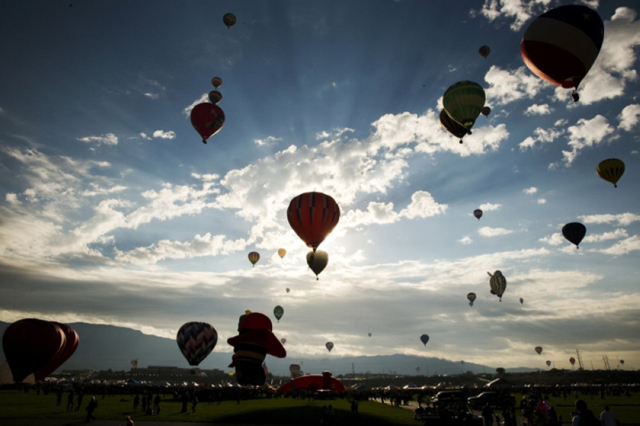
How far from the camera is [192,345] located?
42.9 metres

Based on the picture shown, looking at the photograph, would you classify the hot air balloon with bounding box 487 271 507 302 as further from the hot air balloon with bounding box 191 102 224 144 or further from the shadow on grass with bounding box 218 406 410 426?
the hot air balloon with bounding box 191 102 224 144

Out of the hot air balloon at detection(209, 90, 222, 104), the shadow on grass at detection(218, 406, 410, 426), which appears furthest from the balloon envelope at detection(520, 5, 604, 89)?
the hot air balloon at detection(209, 90, 222, 104)

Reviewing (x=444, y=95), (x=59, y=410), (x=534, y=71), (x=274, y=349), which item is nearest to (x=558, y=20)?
(x=534, y=71)

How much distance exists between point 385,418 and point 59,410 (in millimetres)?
23254

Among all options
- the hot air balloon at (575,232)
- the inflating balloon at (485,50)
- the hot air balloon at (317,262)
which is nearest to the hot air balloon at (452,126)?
the inflating balloon at (485,50)

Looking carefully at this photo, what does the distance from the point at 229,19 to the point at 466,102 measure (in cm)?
2428

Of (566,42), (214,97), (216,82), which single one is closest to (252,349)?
(214,97)

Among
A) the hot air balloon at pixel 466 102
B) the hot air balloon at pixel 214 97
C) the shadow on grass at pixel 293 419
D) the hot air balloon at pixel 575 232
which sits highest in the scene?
the hot air balloon at pixel 214 97

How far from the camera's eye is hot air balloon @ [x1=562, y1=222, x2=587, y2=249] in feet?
140

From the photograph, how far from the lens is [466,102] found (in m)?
29.8

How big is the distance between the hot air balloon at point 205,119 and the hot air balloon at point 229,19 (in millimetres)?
8699

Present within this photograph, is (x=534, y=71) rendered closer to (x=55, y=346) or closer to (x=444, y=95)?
(x=444, y=95)

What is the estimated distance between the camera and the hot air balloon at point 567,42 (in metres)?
22.2

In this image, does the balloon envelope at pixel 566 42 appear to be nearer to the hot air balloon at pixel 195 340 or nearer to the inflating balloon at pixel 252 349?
the inflating balloon at pixel 252 349
